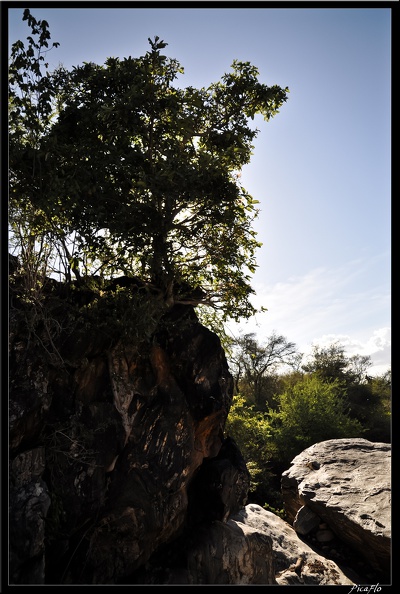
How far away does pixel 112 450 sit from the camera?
25.2 feet

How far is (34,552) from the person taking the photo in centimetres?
576

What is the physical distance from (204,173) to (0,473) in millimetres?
5967

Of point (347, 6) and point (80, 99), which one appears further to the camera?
point (80, 99)

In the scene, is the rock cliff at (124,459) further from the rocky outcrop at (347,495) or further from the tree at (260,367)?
the tree at (260,367)

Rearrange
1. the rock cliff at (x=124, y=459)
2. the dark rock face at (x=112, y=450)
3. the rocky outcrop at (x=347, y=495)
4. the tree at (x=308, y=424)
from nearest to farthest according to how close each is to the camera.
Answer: the dark rock face at (x=112, y=450) < the rock cliff at (x=124, y=459) < the rocky outcrop at (x=347, y=495) < the tree at (x=308, y=424)

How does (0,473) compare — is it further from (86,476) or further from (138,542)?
(138,542)

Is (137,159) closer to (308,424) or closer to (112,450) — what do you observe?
(112,450)

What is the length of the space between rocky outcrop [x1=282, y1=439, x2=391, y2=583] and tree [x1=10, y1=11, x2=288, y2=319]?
800cm

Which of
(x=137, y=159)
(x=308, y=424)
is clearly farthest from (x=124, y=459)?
(x=308, y=424)

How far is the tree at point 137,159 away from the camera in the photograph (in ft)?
24.9

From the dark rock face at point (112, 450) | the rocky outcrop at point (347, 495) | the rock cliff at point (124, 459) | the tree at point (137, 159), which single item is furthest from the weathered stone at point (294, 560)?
the tree at point (137, 159)

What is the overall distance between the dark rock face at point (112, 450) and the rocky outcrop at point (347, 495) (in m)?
3.77

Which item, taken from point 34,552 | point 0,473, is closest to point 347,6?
point 0,473

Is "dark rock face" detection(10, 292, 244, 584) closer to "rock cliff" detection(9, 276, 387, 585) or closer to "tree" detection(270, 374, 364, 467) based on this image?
"rock cliff" detection(9, 276, 387, 585)
